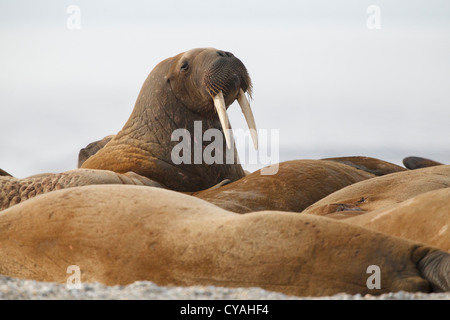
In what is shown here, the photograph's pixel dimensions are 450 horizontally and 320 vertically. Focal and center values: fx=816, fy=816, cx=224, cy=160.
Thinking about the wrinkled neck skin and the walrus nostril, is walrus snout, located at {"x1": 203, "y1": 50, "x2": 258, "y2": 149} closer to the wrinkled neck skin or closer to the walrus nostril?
the walrus nostril

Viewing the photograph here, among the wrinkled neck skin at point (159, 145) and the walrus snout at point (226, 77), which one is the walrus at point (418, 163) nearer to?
the wrinkled neck skin at point (159, 145)

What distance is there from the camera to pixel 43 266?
4.49 metres

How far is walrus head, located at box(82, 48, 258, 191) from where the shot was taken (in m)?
9.23

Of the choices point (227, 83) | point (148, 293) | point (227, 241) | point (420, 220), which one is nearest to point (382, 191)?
point (420, 220)

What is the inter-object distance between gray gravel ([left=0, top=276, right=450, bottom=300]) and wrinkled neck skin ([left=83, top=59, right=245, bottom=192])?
5368 mm

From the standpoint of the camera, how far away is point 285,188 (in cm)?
759

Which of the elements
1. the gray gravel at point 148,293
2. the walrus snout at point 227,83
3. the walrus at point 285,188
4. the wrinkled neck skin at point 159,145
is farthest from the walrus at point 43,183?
the gray gravel at point 148,293

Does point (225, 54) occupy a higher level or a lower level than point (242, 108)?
higher

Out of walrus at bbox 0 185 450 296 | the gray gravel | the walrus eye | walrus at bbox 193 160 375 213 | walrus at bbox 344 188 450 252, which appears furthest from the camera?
the walrus eye

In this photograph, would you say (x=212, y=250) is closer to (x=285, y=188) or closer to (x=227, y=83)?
(x=285, y=188)

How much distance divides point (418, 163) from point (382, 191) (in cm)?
369

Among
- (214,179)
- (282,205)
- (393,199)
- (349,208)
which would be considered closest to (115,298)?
(349,208)

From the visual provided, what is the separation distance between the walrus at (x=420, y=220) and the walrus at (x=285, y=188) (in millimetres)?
2267

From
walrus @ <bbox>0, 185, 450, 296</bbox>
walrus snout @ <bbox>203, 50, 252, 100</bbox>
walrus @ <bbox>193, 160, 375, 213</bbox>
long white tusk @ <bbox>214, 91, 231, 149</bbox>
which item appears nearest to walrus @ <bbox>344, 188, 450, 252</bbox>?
walrus @ <bbox>0, 185, 450, 296</bbox>
